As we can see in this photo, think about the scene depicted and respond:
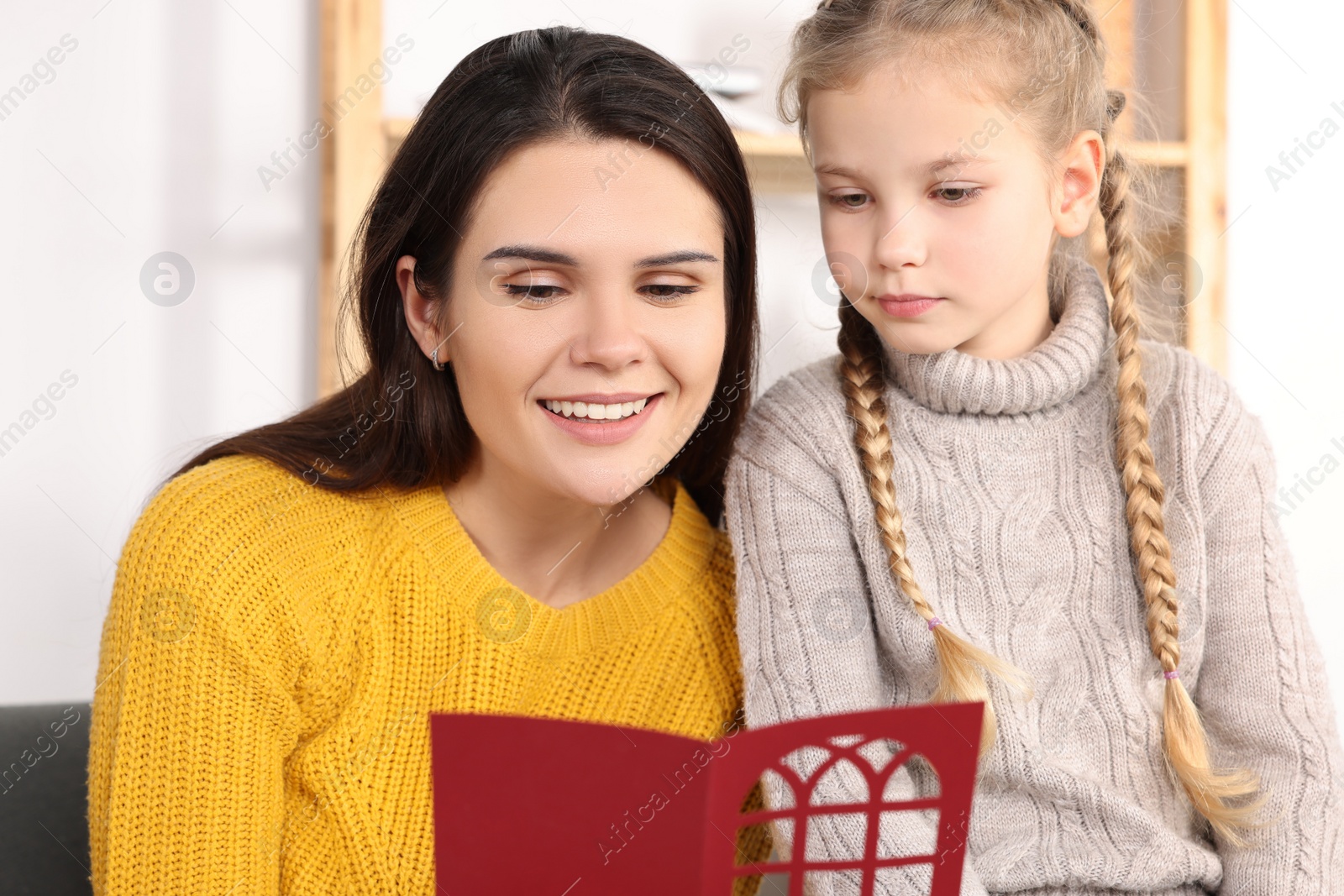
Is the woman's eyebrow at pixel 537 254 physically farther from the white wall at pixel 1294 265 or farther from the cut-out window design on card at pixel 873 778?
the white wall at pixel 1294 265

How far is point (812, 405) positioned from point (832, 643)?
0.25 metres

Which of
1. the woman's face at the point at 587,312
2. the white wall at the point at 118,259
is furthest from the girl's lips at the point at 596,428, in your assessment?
the white wall at the point at 118,259

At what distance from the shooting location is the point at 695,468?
4.62 ft

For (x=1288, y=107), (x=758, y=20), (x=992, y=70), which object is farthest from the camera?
(x=1288, y=107)

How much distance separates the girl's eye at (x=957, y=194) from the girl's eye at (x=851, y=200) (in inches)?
2.8

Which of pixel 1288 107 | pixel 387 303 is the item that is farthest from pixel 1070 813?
pixel 1288 107

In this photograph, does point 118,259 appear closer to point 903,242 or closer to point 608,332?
point 608,332

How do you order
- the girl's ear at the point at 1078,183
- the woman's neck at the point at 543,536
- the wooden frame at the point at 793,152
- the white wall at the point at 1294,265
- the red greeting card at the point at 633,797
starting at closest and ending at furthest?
1. the red greeting card at the point at 633,797
2. the girl's ear at the point at 1078,183
3. the woman's neck at the point at 543,536
4. the wooden frame at the point at 793,152
5. the white wall at the point at 1294,265

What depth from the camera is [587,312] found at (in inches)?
42.8

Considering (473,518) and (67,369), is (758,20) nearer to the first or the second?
(473,518)

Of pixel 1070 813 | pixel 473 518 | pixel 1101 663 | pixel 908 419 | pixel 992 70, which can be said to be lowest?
pixel 1070 813

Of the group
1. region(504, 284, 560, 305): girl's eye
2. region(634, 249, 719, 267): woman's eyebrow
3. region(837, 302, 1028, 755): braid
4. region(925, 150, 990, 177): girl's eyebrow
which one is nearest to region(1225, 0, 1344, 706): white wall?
region(837, 302, 1028, 755): braid

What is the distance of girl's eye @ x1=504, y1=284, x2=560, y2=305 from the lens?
43.0 inches

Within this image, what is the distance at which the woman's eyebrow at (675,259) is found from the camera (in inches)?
42.7
